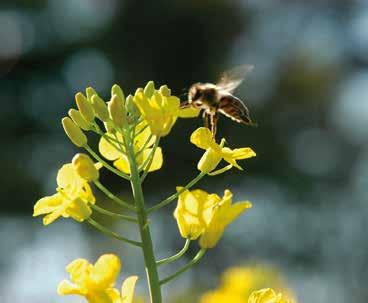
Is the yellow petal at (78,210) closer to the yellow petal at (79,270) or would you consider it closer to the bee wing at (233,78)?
the yellow petal at (79,270)

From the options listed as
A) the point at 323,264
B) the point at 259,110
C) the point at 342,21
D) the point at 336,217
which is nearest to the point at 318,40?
the point at 342,21

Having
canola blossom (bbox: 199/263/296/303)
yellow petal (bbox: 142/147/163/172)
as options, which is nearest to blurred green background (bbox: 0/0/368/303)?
canola blossom (bbox: 199/263/296/303)

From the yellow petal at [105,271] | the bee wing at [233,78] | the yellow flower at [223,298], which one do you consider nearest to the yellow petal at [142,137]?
the yellow petal at [105,271]

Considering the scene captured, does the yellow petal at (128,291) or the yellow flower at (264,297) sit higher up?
the yellow petal at (128,291)

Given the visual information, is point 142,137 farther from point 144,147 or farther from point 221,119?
point 221,119

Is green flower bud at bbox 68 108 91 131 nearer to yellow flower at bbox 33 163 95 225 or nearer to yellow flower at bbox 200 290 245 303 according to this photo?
yellow flower at bbox 33 163 95 225

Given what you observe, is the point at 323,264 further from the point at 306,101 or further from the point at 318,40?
the point at 318,40
